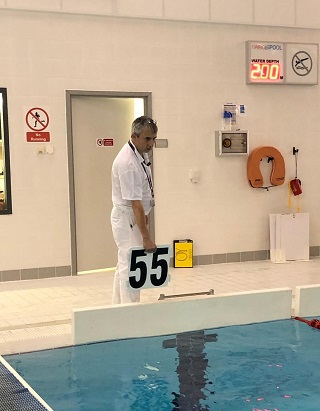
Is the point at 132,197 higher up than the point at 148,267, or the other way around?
the point at 132,197

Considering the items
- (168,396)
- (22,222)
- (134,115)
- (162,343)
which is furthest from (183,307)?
(134,115)

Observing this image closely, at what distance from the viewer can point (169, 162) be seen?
7652mm

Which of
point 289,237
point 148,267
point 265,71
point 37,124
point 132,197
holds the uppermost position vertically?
point 265,71

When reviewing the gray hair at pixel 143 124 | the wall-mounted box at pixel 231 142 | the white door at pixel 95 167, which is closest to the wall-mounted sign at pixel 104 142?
the white door at pixel 95 167

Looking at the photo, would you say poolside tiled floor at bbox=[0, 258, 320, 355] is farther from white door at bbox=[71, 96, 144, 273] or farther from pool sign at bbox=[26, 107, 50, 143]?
pool sign at bbox=[26, 107, 50, 143]

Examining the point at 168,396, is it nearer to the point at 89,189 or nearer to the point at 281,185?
the point at 89,189

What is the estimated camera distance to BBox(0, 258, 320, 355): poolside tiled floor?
14.7 feet

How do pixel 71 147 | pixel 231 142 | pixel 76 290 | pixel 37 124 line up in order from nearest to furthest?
pixel 76 290, pixel 37 124, pixel 71 147, pixel 231 142

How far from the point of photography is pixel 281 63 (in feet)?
26.3

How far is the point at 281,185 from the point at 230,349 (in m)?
4.39

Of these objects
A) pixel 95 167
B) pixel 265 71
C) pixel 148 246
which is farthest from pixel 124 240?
pixel 265 71

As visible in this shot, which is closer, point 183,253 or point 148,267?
point 148,267

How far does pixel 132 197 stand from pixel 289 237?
413 cm

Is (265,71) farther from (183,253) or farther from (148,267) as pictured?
(148,267)
